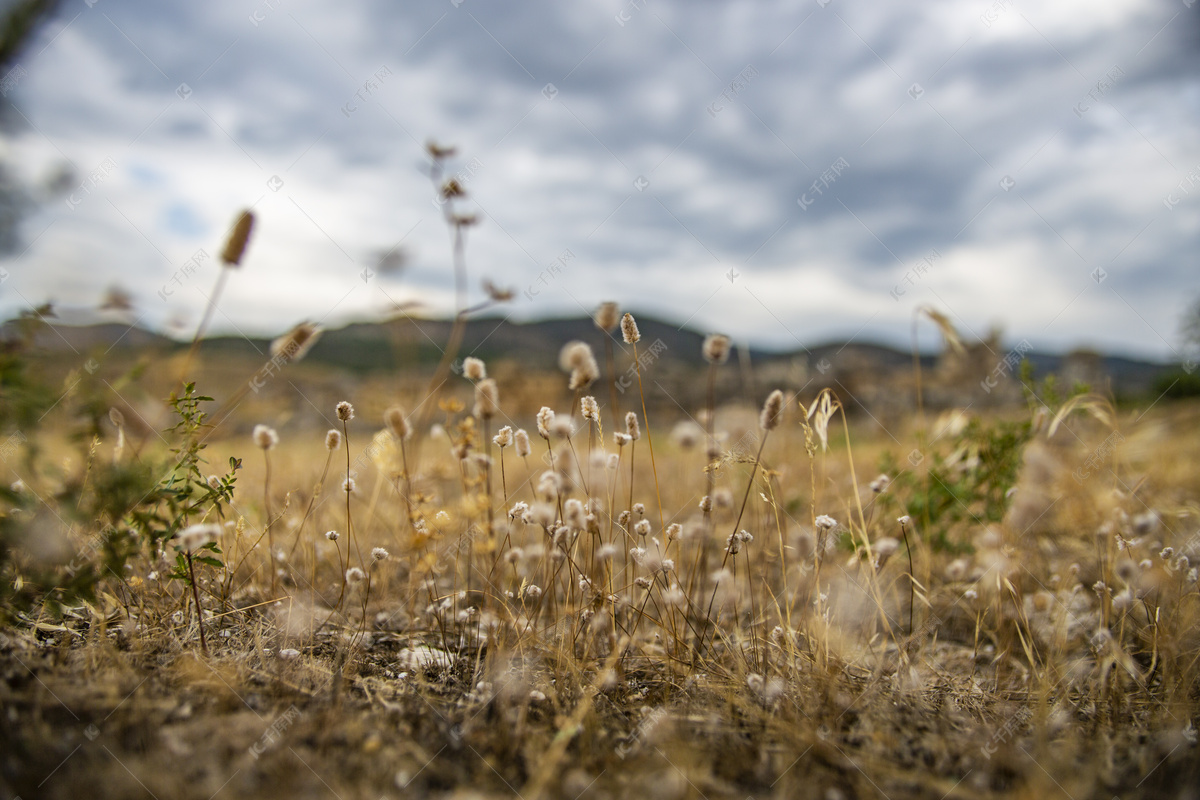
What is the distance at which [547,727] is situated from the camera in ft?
5.85

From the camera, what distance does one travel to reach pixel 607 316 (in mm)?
2332

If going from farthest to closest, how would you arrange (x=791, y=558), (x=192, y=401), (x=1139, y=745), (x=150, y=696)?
1. (x=791, y=558)
2. (x=192, y=401)
3. (x=1139, y=745)
4. (x=150, y=696)

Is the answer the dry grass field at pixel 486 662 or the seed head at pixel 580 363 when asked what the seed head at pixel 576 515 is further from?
the seed head at pixel 580 363

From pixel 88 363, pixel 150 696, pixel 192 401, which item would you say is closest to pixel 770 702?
pixel 150 696

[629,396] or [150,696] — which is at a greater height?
[629,396]

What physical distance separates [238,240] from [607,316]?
136 centimetres

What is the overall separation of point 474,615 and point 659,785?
116 cm

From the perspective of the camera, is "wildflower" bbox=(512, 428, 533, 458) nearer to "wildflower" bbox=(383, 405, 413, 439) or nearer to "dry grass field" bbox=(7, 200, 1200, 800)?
"dry grass field" bbox=(7, 200, 1200, 800)

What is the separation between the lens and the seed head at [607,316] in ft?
7.59

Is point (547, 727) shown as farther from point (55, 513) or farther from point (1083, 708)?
point (1083, 708)

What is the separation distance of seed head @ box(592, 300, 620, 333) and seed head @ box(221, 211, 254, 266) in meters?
1.30

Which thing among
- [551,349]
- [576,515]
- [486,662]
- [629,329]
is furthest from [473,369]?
[551,349]

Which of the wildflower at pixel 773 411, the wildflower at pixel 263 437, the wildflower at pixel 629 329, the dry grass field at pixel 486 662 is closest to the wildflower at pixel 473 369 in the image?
the dry grass field at pixel 486 662

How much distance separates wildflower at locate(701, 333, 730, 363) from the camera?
90.2 inches
